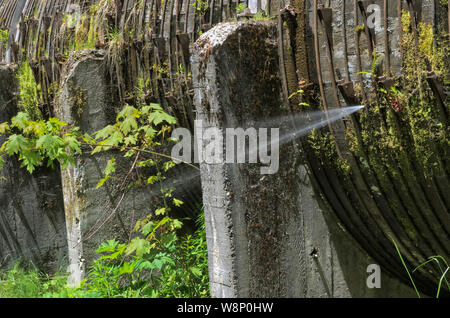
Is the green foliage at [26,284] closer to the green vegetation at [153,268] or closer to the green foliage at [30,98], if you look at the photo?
the green vegetation at [153,268]

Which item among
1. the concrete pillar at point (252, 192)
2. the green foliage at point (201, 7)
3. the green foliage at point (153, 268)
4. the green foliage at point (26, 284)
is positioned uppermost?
the green foliage at point (201, 7)

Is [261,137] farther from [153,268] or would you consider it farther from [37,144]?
[37,144]

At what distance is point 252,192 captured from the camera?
3316 mm

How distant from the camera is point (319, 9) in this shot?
3.26 meters

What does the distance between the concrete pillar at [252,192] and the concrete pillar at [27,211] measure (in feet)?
13.2

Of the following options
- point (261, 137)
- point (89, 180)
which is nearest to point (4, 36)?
point (89, 180)

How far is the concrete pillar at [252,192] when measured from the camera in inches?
126

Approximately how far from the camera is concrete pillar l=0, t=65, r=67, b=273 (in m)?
6.62

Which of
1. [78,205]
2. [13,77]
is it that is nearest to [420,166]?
[78,205]

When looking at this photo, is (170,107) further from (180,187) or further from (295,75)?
(295,75)

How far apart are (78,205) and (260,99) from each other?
101 inches

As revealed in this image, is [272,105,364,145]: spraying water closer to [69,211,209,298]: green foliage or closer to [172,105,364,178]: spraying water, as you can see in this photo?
[172,105,364,178]: spraying water

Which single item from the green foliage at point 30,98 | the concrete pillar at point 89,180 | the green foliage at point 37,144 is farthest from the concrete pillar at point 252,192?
the green foliage at point 30,98

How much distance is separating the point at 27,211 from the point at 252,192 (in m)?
4.49
